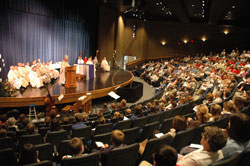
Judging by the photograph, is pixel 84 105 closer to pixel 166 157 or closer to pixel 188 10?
pixel 166 157

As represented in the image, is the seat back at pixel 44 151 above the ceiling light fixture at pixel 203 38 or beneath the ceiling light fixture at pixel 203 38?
beneath

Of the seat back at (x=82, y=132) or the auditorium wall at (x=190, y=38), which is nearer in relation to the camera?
the seat back at (x=82, y=132)

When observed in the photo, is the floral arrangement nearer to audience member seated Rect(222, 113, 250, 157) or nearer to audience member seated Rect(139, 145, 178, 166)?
audience member seated Rect(139, 145, 178, 166)

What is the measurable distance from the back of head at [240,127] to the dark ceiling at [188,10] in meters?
14.0

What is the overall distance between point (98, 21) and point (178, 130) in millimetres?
17026

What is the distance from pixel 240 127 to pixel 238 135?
0.11 meters

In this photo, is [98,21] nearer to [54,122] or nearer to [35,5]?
[35,5]

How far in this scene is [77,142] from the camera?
2.82m

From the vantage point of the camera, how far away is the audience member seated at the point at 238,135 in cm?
265

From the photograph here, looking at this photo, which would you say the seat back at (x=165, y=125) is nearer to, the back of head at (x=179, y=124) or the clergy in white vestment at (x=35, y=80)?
the back of head at (x=179, y=124)

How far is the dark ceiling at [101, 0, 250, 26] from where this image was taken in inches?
666

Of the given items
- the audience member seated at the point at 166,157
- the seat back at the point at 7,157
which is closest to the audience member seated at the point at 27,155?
the seat back at the point at 7,157

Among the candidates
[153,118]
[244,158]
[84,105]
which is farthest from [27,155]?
[84,105]

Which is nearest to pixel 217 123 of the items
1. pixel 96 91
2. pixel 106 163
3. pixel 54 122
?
pixel 106 163
